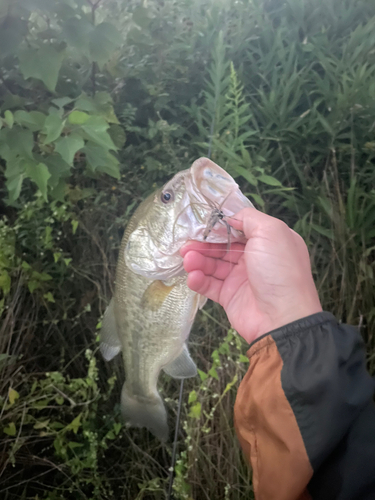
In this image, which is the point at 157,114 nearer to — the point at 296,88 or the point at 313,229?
the point at 296,88

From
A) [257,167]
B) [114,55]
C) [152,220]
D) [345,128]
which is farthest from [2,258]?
[345,128]

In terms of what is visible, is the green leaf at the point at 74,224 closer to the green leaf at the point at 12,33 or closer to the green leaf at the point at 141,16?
the green leaf at the point at 12,33

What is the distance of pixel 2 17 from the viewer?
793mm

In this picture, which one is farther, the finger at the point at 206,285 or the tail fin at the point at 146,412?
the tail fin at the point at 146,412

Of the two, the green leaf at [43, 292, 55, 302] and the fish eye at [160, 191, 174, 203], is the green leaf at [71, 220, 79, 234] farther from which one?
the fish eye at [160, 191, 174, 203]

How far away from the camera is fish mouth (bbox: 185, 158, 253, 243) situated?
65 centimetres

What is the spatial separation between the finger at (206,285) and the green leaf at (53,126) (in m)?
0.49

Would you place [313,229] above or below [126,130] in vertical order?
below

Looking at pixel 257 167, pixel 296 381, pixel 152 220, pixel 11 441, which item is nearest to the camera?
pixel 296 381

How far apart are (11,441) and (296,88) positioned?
4.96 ft

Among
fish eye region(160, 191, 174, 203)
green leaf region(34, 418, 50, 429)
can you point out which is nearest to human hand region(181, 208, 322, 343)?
fish eye region(160, 191, 174, 203)

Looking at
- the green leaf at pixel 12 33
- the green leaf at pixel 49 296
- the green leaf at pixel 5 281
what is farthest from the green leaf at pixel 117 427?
the green leaf at pixel 12 33

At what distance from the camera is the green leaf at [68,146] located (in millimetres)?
787

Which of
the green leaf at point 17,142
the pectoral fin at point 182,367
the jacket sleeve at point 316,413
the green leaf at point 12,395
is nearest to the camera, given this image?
the jacket sleeve at point 316,413
